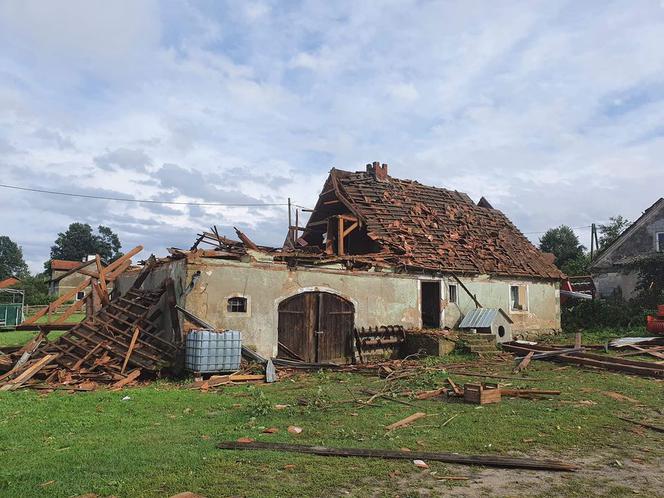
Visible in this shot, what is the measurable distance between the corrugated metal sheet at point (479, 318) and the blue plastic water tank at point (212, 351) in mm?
10196

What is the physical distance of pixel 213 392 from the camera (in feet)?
38.7

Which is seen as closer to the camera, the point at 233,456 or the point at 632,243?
the point at 233,456

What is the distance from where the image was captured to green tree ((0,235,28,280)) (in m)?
93.9

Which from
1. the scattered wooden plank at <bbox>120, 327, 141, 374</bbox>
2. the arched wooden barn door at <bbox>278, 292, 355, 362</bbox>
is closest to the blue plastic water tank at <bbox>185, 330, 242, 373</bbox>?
the scattered wooden plank at <bbox>120, 327, 141, 374</bbox>

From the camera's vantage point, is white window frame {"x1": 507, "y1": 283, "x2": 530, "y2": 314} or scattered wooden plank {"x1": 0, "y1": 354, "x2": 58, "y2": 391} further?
white window frame {"x1": 507, "y1": 283, "x2": 530, "y2": 314}

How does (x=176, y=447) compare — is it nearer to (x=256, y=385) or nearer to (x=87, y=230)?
(x=256, y=385)

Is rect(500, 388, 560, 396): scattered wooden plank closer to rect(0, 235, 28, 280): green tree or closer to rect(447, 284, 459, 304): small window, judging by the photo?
rect(447, 284, 459, 304): small window

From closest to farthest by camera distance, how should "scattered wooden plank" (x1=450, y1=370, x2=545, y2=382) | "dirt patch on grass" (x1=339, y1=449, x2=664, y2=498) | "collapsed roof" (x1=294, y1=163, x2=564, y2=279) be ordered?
"dirt patch on grass" (x1=339, y1=449, x2=664, y2=498)
"scattered wooden plank" (x1=450, y1=370, x2=545, y2=382)
"collapsed roof" (x1=294, y1=163, x2=564, y2=279)

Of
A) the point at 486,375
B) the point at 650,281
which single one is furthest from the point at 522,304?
the point at 486,375

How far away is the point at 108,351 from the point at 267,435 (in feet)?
25.9

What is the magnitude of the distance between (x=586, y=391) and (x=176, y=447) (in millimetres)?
9048

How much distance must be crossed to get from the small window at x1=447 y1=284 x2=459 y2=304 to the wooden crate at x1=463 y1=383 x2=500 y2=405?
10642 mm

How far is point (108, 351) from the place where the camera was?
44.6ft

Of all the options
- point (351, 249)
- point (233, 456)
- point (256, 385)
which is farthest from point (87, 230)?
point (233, 456)
